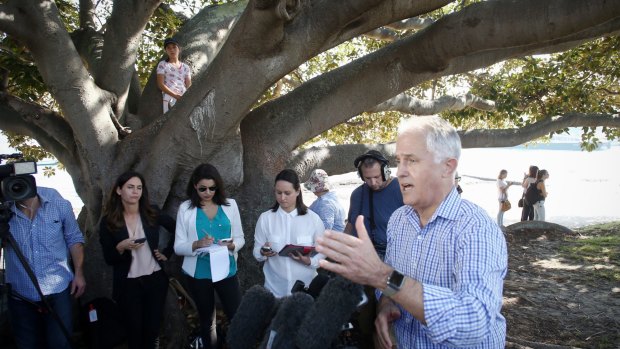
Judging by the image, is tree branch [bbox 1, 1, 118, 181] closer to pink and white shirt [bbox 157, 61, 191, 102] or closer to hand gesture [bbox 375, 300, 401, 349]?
pink and white shirt [bbox 157, 61, 191, 102]

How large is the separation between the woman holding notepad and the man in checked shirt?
1.54 metres

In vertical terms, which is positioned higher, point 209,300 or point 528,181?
point 528,181

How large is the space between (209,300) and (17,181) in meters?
1.74

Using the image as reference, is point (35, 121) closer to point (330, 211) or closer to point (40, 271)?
point (40, 271)

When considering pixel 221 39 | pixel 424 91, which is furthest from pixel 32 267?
pixel 424 91

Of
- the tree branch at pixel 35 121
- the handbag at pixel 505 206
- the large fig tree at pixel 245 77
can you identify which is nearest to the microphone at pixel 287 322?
the large fig tree at pixel 245 77

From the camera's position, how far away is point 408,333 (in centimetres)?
214

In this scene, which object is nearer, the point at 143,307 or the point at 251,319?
the point at 251,319

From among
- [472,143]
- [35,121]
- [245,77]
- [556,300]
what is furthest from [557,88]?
[35,121]

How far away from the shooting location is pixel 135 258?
12.5 ft

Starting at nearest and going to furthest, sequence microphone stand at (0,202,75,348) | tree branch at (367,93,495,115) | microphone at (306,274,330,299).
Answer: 1. microphone at (306,274,330,299)
2. microphone stand at (0,202,75,348)
3. tree branch at (367,93,495,115)

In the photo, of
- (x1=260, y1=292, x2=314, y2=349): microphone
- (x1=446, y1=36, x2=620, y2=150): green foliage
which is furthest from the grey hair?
(x1=446, y1=36, x2=620, y2=150): green foliage

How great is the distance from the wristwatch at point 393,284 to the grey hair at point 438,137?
57 cm

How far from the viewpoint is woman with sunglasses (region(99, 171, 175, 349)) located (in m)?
3.75
